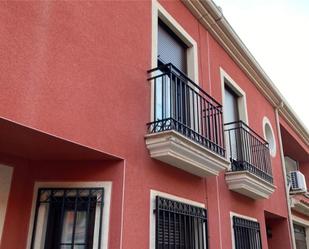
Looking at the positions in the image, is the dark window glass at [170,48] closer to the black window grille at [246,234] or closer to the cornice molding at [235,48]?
the cornice molding at [235,48]

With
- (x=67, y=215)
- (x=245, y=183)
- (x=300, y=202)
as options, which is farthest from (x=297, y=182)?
A: (x=67, y=215)

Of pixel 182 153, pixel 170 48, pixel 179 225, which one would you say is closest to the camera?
pixel 182 153

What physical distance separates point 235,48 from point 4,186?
6.40 metres

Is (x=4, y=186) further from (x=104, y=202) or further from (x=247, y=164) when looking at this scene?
(x=247, y=164)

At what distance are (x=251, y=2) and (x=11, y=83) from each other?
6308 millimetres

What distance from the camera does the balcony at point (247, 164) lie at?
21.7 feet

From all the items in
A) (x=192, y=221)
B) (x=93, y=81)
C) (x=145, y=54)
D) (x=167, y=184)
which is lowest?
(x=192, y=221)

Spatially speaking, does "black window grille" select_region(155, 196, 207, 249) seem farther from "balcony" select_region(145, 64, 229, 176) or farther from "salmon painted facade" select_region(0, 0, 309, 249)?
"balcony" select_region(145, 64, 229, 176)

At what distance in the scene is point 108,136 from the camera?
4070mm

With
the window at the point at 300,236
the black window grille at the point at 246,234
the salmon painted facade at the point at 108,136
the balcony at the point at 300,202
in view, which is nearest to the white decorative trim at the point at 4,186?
the salmon painted facade at the point at 108,136

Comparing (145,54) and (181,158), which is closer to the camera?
(181,158)

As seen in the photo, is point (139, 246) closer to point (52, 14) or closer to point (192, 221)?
point (192, 221)

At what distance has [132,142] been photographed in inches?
175

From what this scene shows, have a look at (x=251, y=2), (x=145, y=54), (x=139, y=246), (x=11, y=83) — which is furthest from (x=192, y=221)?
(x=251, y=2)
